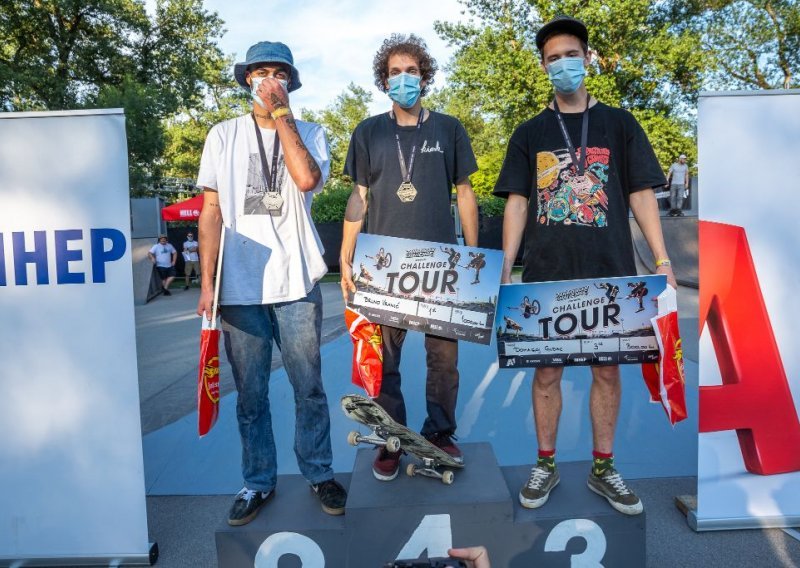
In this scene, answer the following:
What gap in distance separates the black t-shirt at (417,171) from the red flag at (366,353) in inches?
16.2

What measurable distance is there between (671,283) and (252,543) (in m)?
2.02

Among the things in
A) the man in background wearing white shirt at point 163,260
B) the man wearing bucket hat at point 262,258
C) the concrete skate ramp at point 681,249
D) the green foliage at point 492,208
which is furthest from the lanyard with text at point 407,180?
the green foliage at point 492,208

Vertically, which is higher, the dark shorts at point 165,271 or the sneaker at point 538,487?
the dark shorts at point 165,271

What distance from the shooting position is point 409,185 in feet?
7.95

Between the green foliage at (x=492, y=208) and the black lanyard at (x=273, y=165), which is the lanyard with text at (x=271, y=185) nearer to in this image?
the black lanyard at (x=273, y=165)

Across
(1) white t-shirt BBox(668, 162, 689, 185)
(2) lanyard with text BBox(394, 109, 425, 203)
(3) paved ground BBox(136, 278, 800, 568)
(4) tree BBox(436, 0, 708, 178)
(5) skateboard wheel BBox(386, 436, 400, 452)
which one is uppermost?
(4) tree BBox(436, 0, 708, 178)

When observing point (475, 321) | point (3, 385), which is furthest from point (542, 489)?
point (3, 385)

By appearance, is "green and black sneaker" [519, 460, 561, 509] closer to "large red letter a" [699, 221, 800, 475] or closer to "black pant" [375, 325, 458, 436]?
"black pant" [375, 325, 458, 436]

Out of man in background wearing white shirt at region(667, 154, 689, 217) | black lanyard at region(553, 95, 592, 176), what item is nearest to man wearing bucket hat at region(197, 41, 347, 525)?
black lanyard at region(553, 95, 592, 176)

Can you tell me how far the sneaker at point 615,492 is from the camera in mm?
2197

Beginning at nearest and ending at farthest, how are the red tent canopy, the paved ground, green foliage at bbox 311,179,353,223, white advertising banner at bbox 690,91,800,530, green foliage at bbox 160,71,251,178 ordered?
the paved ground → white advertising banner at bbox 690,91,800,530 → the red tent canopy → green foliage at bbox 311,179,353,223 → green foliage at bbox 160,71,251,178

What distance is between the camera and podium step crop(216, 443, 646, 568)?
2150 mm

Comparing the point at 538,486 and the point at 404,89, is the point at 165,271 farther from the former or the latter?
the point at 538,486

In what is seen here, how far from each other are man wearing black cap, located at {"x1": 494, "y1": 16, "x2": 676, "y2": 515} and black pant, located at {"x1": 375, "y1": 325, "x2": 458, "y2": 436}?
0.39 meters
